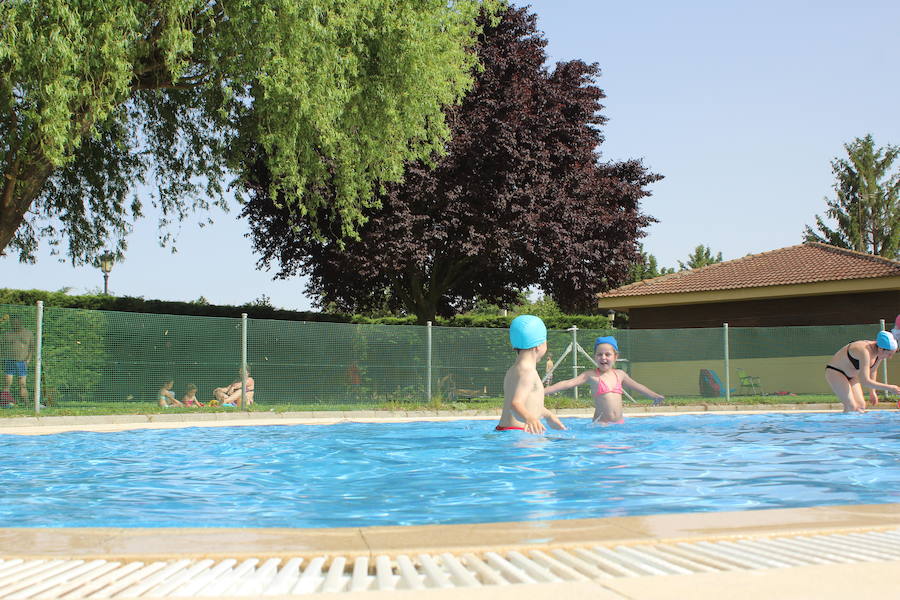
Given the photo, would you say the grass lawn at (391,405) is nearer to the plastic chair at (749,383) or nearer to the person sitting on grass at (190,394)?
→ the person sitting on grass at (190,394)

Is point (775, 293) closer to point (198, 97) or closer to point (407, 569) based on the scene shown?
point (198, 97)

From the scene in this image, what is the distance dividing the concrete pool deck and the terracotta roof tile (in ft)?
79.8

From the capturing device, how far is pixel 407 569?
3.35 m

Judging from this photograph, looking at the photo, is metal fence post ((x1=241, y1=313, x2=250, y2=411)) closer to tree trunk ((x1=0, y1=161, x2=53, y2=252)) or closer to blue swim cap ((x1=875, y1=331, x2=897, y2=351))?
tree trunk ((x1=0, y1=161, x2=53, y2=252))

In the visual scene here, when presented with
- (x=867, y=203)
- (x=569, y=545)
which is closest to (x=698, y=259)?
(x=867, y=203)

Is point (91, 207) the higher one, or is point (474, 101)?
point (474, 101)

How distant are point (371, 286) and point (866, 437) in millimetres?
Answer: 22121

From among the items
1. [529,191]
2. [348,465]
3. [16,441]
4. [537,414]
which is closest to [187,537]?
[348,465]

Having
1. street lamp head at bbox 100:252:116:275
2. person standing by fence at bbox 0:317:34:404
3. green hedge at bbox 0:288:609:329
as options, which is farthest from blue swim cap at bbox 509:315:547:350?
street lamp head at bbox 100:252:116:275

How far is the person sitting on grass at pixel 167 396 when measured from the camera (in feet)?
55.0

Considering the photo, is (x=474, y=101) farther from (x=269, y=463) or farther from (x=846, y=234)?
(x=846, y=234)

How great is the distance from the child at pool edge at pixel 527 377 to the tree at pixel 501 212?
15.6 metres

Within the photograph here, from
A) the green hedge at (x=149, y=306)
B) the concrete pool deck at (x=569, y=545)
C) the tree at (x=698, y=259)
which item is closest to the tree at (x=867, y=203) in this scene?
the tree at (x=698, y=259)

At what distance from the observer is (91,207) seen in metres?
21.4
